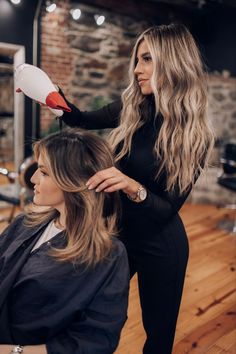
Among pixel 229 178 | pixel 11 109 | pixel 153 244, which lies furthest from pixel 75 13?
pixel 153 244

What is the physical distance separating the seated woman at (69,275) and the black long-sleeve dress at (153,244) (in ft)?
0.76

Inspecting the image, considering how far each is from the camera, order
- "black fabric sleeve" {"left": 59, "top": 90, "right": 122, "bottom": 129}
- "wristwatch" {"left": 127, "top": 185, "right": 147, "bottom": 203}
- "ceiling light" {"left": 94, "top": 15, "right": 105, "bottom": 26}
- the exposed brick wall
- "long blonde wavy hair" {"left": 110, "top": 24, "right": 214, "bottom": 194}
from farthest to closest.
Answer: "ceiling light" {"left": 94, "top": 15, "right": 105, "bottom": 26} → the exposed brick wall → "black fabric sleeve" {"left": 59, "top": 90, "right": 122, "bottom": 129} → "long blonde wavy hair" {"left": 110, "top": 24, "right": 214, "bottom": 194} → "wristwatch" {"left": 127, "top": 185, "right": 147, "bottom": 203}

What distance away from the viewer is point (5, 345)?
1025mm

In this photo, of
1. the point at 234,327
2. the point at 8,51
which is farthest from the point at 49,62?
the point at 234,327

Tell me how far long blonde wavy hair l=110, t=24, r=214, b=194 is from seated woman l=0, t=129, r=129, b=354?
0.83ft

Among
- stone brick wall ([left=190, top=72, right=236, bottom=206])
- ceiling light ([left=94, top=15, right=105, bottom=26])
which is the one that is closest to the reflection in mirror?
ceiling light ([left=94, top=15, right=105, bottom=26])

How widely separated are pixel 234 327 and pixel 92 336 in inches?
64.5

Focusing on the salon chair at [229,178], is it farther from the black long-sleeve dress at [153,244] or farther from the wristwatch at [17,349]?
the wristwatch at [17,349]

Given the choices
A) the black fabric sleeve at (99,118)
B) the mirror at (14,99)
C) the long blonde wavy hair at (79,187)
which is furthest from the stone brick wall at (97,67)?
the long blonde wavy hair at (79,187)

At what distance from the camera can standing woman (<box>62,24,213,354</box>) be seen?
4.18 feet

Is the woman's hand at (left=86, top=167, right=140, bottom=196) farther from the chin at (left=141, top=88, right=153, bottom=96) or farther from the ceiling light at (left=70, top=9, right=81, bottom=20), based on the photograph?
the ceiling light at (left=70, top=9, right=81, bottom=20)

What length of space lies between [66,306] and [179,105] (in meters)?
0.72

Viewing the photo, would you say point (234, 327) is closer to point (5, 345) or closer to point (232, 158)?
point (5, 345)

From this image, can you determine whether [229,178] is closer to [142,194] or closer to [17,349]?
[142,194]
